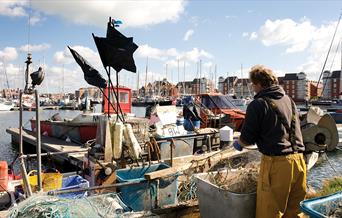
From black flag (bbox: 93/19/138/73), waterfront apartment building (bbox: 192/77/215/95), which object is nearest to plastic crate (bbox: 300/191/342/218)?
black flag (bbox: 93/19/138/73)

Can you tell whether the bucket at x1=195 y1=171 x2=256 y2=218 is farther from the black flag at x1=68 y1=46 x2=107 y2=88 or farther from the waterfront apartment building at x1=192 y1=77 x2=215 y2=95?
the waterfront apartment building at x1=192 y1=77 x2=215 y2=95

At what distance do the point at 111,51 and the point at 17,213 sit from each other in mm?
3595

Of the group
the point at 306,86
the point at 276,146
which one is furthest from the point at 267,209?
the point at 306,86

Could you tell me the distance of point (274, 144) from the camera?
3168 mm

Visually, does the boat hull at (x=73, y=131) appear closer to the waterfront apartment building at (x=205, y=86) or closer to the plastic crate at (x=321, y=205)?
the plastic crate at (x=321, y=205)

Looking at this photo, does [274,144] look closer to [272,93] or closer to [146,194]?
[272,93]

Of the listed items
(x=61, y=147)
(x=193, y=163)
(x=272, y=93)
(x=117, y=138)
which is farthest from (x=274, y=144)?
(x=61, y=147)

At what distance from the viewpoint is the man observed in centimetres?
316

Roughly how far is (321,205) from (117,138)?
4.25m

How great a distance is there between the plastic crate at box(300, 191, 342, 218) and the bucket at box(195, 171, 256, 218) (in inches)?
26.2

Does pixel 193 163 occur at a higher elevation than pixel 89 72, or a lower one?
lower

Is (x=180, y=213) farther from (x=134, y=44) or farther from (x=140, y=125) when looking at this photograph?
(x=140, y=125)

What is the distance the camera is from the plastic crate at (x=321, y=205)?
2820 millimetres

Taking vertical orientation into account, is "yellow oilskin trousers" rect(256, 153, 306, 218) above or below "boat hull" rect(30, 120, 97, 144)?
above
